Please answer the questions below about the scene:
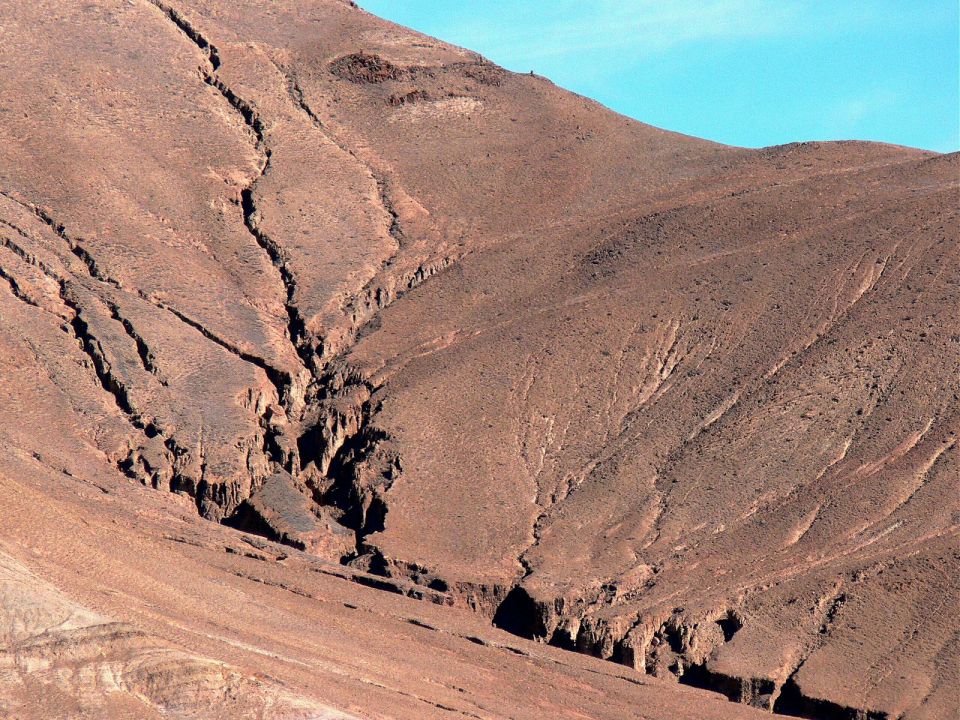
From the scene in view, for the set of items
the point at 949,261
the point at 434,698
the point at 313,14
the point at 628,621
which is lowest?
the point at 434,698

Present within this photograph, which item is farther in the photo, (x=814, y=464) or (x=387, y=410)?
(x=387, y=410)

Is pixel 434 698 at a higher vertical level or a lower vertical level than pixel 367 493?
lower

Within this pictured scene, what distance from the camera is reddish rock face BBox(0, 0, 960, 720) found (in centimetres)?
3169

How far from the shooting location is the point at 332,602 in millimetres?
34000

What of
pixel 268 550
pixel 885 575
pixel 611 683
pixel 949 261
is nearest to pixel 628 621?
pixel 611 683

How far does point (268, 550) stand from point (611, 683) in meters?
7.54

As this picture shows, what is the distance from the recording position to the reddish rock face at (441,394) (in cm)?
3169

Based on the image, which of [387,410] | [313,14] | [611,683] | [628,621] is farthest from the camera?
[313,14]

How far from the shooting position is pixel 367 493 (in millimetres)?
39188

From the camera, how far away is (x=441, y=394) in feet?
138

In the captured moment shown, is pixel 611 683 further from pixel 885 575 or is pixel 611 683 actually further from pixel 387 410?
pixel 387 410

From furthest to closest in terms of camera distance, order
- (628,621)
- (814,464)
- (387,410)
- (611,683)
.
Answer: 1. (387,410)
2. (814,464)
3. (628,621)
4. (611,683)

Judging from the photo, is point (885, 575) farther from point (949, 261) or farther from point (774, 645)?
point (949, 261)

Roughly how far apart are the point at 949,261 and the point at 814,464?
7.37m
